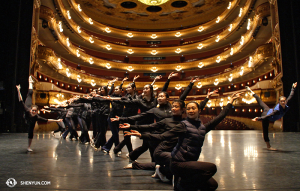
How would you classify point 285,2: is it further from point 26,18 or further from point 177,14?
point 177,14

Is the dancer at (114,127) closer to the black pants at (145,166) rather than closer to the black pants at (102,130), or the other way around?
the black pants at (102,130)

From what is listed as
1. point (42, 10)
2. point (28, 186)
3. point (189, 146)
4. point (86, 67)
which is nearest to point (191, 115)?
point (189, 146)

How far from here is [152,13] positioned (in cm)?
2952

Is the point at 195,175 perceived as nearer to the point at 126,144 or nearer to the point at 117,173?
the point at 117,173

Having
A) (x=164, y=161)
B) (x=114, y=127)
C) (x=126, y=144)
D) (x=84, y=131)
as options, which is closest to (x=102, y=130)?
(x=114, y=127)

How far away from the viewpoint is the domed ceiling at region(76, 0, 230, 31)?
87.0 ft

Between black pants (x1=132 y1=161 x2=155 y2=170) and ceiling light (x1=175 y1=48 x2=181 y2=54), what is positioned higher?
Result: ceiling light (x1=175 y1=48 x2=181 y2=54)

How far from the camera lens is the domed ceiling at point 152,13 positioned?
26.5m

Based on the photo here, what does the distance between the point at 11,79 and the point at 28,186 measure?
9.29 m

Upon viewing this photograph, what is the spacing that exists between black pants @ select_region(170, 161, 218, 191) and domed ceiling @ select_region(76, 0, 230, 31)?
2669cm

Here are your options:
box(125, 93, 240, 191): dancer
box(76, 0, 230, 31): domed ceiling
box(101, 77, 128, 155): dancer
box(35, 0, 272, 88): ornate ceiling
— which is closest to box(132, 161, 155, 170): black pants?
box(125, 93, 240, 191): dancer

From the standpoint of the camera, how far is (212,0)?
25.6 meters

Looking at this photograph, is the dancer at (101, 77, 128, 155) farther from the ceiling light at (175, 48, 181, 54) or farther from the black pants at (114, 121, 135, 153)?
the ceiling light at (175, 48, 181, 54)

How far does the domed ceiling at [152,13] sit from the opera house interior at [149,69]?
0.44 ft
